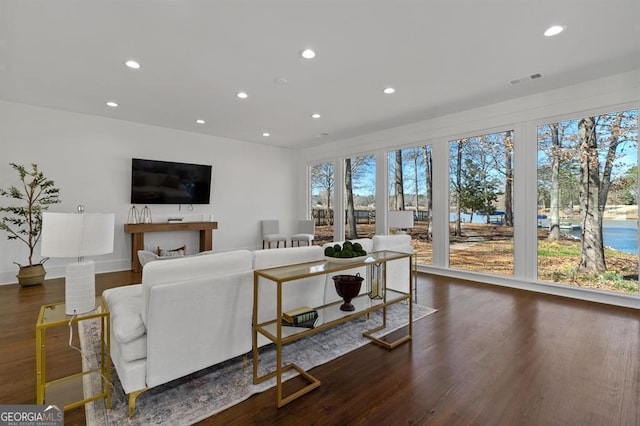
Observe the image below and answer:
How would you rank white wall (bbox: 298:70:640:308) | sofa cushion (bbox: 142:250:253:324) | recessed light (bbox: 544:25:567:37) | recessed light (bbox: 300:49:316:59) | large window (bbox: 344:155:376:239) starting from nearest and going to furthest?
sofa cushion (bbox: 142:250:253:324) → recessed light (bbox: 544:25:567:37) → recessed light (bbox: 300:49:316:59) → white wall (bbox: 298:70:640:308) → large window (bbox: 344:155:376:239)

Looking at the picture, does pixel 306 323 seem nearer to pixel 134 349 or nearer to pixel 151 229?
pixel 134 349

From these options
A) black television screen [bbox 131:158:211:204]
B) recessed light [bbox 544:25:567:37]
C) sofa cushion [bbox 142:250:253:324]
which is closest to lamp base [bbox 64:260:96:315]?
sofa cushion [bbox 142:250:253:324]

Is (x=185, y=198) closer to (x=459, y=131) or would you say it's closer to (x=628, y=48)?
(x=459, y=131)

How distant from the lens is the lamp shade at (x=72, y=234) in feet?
5.28

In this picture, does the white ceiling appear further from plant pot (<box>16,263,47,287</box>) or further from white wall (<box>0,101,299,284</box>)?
plant pot (<box>16,263,47,287</box>)

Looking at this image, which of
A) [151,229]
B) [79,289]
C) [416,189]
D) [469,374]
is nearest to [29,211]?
[151,229]

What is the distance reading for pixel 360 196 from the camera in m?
6.76

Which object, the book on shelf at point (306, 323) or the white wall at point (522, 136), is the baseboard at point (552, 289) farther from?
the book on shelf at point (306, 323)

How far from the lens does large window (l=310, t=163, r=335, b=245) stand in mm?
7398

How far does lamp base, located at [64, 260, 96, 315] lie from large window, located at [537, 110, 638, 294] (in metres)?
5.19

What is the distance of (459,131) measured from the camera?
4992 millimetres

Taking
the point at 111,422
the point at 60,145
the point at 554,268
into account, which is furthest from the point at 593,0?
the point at 60,145

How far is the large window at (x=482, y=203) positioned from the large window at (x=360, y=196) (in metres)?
1.75

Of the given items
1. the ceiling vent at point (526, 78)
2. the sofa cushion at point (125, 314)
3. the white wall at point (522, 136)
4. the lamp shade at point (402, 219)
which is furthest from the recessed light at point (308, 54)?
the white wall at point (522, 136)
